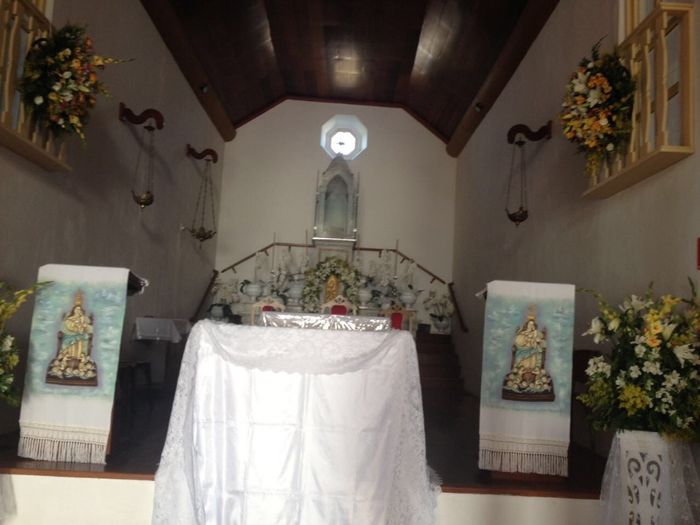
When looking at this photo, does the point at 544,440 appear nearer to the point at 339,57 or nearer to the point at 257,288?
the point at 257,288

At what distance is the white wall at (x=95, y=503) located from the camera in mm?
3334

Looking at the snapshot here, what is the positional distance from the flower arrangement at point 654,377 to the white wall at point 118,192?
151 inches

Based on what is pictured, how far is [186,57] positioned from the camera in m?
7.90

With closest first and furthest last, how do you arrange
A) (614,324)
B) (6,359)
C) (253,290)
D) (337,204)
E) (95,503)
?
(614,324), (6,359), (95,503), (253,290), (337,204)

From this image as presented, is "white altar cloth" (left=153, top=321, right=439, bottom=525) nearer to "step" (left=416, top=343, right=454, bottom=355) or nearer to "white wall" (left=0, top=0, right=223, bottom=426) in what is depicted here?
"white wall" (left=0, top=0, right=223, bottom=426)

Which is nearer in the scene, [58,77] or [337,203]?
[58,77]

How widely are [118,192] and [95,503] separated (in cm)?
355

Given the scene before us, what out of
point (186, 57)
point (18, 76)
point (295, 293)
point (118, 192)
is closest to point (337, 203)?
point (295, 293)

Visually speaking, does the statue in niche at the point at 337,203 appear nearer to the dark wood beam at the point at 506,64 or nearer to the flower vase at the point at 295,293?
the flower vase at the point at 295,293

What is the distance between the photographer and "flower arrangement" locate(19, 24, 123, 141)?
4.14 metres

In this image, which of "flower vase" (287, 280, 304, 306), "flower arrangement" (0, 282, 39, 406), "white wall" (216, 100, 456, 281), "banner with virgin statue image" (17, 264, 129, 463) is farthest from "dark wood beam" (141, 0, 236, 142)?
"flower arrangement" (0, 282, 39, 406)

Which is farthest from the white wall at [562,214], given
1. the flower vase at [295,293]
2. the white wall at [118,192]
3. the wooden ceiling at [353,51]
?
the white wall at [118,192]

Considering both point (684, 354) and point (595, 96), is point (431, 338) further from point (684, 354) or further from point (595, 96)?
point (684, 354)

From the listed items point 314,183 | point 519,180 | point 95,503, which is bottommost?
point 95,503
